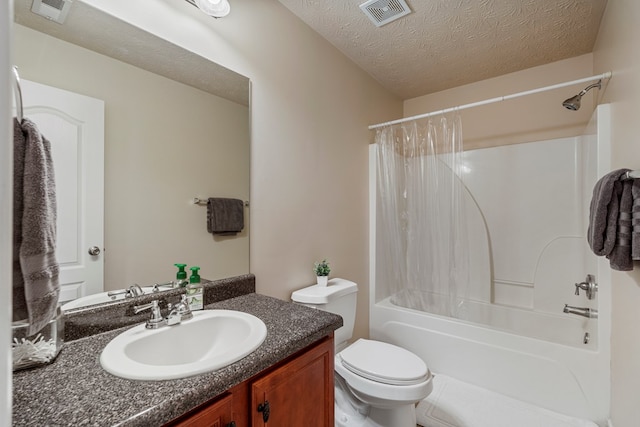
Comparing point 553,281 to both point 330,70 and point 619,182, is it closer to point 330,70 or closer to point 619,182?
point 619,182

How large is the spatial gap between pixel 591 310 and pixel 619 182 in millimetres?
1055

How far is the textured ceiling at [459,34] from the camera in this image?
1.65m

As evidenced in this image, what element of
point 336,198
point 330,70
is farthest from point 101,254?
point 330,70

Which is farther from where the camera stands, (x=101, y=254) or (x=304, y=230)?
(x=304, y=230)

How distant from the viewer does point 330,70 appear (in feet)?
6.54

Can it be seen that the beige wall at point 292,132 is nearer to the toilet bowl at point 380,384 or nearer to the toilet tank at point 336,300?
the toilet tank at point 336,300

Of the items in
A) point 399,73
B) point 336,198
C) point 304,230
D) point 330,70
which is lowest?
point 304,230

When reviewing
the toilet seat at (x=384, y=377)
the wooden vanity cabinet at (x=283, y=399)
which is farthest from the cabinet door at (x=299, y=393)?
the toilet seat at (x=384, y=377)

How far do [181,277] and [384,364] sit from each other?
1.12 m

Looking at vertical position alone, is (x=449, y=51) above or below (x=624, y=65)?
above

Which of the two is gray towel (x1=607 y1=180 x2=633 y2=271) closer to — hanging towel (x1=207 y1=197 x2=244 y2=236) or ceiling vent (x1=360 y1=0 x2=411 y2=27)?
ceiling vent (x1=360 y1=0 x2=411 y2=27)

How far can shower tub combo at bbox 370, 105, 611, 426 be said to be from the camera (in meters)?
1.63

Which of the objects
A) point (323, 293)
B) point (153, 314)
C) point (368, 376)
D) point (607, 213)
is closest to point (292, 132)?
point (323, 293)

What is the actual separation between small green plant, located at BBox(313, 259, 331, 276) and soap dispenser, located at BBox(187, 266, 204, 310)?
2.48 feet
